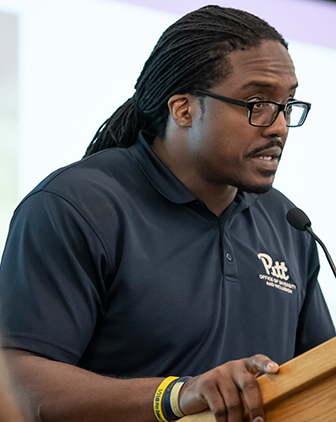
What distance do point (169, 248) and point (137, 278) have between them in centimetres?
14

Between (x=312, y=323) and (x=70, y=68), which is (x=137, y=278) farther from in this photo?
(x=70, y=68)

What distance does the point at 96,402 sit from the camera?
4.06ft

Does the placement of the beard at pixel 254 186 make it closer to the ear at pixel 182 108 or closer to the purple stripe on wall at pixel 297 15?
the ear at pixel 182 108

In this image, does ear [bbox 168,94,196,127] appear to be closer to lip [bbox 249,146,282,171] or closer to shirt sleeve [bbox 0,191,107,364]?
lip [bbox 249,146,282,171]

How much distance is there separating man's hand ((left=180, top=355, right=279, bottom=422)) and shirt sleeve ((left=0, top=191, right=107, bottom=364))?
40cm

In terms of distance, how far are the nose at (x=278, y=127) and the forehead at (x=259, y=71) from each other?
0.28ft

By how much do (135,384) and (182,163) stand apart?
722 mm

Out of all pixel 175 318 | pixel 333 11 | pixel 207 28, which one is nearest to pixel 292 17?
pixel 333 11

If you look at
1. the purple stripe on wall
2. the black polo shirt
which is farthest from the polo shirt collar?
the purple stripe on wall

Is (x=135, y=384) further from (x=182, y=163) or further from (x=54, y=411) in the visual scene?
(x=182, y=163)

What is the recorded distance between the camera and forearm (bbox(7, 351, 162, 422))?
4.01 ft

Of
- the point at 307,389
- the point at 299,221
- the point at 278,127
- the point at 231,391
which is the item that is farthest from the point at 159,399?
the point at 278,127

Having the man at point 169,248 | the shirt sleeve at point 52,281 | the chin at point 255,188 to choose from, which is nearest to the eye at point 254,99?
the man at point 169,248

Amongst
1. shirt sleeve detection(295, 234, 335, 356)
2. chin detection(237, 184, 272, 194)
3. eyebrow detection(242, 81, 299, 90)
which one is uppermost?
eyebrow detection(242, 81, 299, 90)
